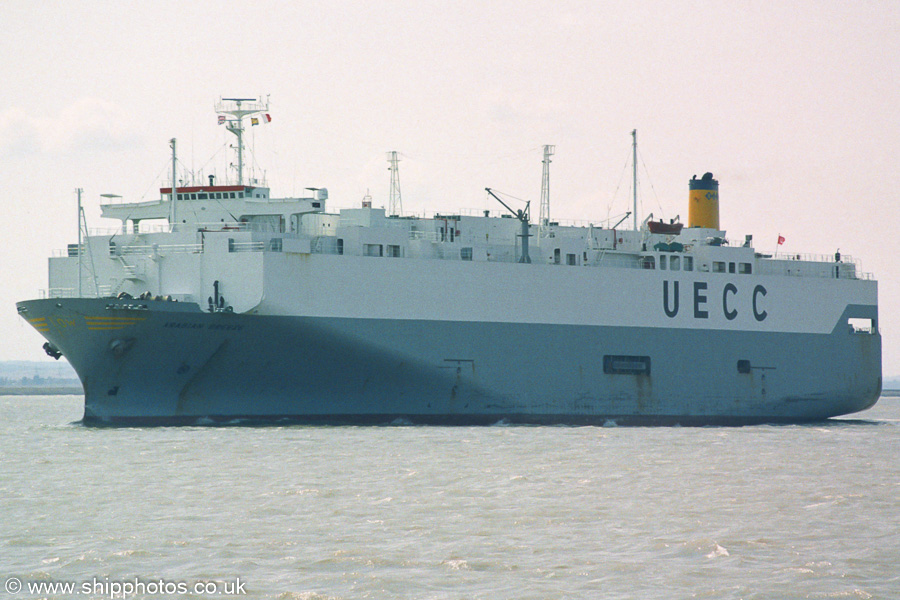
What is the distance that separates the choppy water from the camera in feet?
44.4

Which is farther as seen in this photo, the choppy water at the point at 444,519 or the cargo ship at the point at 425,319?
the cargo ship at the point at 425,319

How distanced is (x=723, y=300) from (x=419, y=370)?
12759mm

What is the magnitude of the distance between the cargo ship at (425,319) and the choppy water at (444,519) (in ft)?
12.0

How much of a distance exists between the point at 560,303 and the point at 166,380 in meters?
12.8

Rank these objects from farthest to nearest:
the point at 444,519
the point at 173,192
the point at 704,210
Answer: the point at 704,210
the point at 173,192
the point at 444,519

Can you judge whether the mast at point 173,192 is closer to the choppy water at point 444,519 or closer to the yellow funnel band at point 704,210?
the choppy water at point 444,519

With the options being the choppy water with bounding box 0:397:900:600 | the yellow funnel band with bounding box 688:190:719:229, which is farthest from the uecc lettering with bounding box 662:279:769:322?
the choppy water with bounding box 0:397:900:600

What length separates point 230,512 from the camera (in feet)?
57.4

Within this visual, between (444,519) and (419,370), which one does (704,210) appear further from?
(444,519)

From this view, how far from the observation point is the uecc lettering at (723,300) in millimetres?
40375

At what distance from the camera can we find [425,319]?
114ft

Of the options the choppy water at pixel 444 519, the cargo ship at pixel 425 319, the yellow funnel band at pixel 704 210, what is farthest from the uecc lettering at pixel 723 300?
the choppy water at pixel 444 519

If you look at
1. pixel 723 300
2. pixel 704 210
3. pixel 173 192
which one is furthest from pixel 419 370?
pixel 704 210

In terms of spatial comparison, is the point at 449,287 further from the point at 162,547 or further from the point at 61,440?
the point at 162,547
